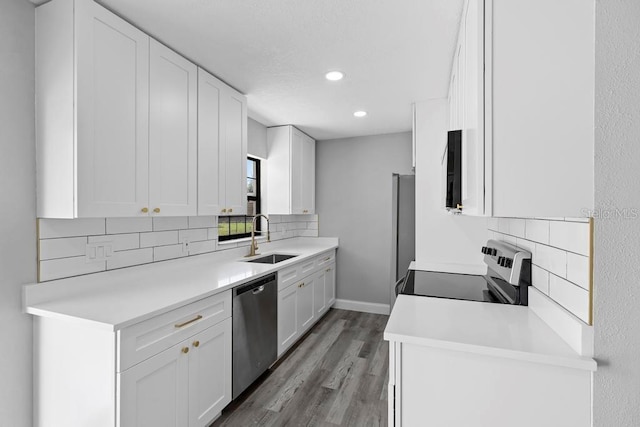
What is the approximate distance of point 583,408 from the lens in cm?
93

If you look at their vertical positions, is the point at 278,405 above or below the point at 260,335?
below

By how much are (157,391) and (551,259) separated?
1888 mm

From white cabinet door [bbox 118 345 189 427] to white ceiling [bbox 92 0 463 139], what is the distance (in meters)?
1.76

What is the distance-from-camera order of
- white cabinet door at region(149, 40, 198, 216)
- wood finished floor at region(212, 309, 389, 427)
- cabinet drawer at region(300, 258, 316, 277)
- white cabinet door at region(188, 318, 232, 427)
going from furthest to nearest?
1. cabinet drawer at region(300, 258, 316, 277)
2. wood finished floor at region(212, 309, 389, 427)
3. white cabinet door at region(149, 40, 198, 216)
4. white cabinet door at region(188, 318, 232, 427)

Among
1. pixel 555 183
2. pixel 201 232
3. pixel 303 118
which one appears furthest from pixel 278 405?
pixel 303 118

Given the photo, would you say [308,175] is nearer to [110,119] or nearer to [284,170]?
[284,170]

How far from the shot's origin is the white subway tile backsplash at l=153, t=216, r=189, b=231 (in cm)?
214

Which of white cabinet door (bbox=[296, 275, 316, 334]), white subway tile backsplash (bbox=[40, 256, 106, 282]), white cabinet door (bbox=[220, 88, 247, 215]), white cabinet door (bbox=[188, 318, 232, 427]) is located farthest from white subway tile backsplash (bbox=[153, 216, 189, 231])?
white cabinet door (bbox=[296, 275, 316, 334])

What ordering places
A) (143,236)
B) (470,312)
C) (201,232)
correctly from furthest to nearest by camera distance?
(201,232)
(143,236)
(470,312)

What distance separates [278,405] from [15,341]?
5.02 ft

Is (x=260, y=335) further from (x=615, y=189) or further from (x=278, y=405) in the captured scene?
(x=615, y=189)

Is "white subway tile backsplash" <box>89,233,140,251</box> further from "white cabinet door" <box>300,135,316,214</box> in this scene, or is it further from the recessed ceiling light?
"white cabinet door" <box>300,135,316,214</box>

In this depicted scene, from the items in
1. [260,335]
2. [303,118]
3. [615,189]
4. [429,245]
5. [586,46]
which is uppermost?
[303,118]

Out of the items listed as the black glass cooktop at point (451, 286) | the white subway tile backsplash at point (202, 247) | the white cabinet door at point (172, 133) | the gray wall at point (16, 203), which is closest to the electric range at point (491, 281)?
the black glass cooktop at point (451, 286)
